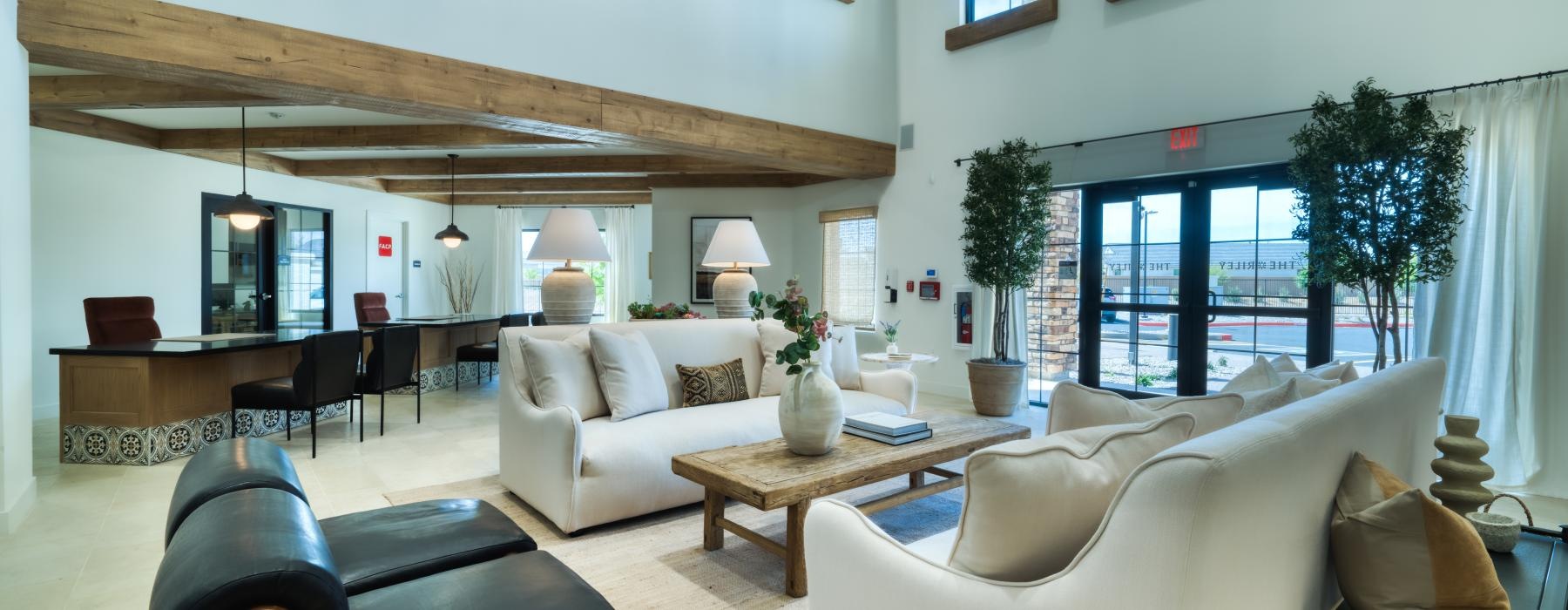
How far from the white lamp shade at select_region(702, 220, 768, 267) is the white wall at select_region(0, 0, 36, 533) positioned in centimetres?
347

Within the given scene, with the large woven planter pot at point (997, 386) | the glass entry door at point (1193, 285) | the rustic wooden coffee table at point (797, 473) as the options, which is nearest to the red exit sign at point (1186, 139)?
the glass entry door at point (1193, 285)

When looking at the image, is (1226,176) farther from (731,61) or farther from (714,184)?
(714,184)

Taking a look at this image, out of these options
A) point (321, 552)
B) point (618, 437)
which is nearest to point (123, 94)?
point (618, 437)

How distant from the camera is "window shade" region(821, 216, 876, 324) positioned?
7703mm

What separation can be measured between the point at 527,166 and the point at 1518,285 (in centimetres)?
803

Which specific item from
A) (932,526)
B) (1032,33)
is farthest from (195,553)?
(1032,33)

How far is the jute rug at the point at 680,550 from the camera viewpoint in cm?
255

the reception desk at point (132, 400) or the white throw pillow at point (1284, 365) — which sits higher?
the white throw pillow at point (1284, 365)

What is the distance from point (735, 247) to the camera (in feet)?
17.0

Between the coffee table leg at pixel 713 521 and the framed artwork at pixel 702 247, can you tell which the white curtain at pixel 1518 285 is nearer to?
the coffee table leg at pixel 713 521

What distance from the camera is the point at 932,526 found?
3.22 m

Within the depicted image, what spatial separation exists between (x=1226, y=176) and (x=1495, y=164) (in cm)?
143

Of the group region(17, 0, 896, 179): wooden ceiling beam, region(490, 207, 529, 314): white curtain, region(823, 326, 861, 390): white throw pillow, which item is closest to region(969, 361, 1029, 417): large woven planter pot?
region(823, 326, 861, 390): white throw pillow

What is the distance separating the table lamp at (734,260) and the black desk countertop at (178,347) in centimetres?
266
